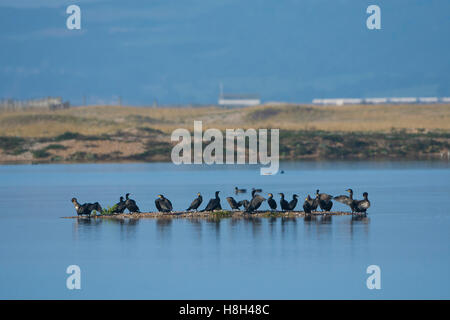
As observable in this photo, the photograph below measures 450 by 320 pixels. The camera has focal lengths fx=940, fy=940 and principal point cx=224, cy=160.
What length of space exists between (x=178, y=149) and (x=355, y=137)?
552 inches

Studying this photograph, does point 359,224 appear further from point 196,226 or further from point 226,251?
point 226,251

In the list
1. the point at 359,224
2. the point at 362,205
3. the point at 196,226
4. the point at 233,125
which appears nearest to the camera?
the point at 359,224

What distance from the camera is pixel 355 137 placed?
70.3 m

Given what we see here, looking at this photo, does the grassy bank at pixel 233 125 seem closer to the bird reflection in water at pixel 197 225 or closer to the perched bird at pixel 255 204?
the perched bird at pixel 255 204

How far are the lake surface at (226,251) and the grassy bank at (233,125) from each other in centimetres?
2869

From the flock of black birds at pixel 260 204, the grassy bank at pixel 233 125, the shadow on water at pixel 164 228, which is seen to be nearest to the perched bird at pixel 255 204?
the flock of black birds at pixel 260 204

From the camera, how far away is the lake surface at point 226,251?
16.9 meters

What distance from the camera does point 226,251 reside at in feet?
67.6

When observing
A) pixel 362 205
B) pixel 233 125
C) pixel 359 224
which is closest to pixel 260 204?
pixel 362 205

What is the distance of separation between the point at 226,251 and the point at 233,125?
262ft

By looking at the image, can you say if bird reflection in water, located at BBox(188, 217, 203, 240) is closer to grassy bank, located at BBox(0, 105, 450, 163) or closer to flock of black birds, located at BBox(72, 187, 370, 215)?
flock of black birds, located at BBox(72, 187, 370, 215)

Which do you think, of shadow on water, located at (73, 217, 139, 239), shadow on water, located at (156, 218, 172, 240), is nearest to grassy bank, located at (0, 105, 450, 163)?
shadow on water, located at (73, 217, 139, 239)
